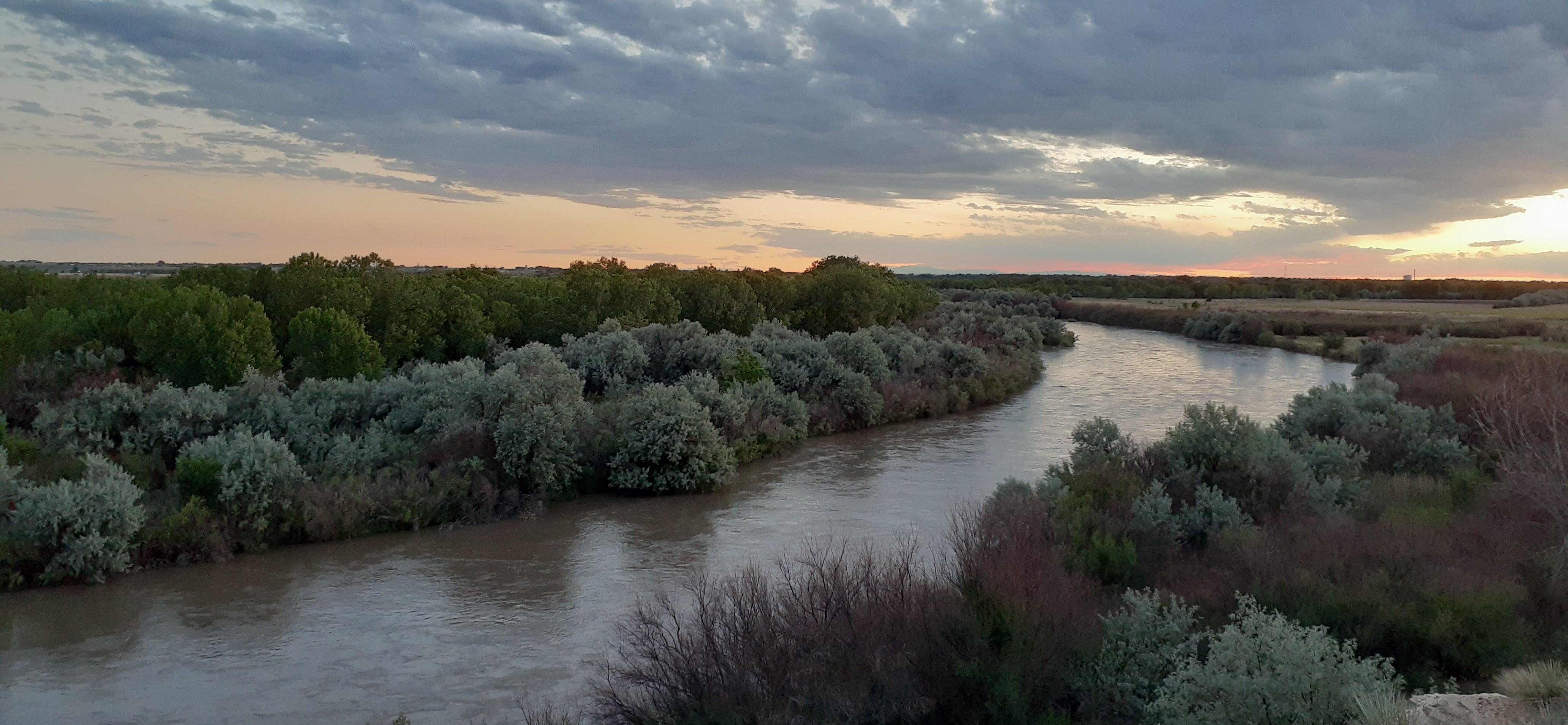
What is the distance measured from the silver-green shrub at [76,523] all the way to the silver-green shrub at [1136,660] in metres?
12.6

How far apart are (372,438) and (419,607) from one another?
6.32 m

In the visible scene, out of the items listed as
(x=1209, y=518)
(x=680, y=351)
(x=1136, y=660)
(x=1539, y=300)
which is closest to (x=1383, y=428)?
(x=1209, y=518)

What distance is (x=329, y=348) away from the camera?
22531 mm

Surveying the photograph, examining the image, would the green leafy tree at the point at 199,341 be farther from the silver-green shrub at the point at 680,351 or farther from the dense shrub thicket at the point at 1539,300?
the dense shrub thicket at the point at 1539,300

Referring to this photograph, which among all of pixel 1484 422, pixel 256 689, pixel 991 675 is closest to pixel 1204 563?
pixel 991 675

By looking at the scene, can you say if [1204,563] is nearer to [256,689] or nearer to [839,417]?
[256,689]

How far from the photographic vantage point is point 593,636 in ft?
35.6

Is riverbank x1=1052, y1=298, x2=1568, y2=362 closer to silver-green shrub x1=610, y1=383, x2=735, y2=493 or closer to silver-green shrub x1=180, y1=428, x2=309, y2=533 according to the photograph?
silver-green shrub x1=610, y1=383, x2=735, y2=493

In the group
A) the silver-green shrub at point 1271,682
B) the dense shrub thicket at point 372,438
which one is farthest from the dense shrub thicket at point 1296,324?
the silver-green shrub at point 1271,682

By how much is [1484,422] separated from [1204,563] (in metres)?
9.23

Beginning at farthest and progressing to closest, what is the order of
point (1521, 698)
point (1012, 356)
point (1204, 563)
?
point (1012, 356)
point (1204, 563)
point (1521, 698)

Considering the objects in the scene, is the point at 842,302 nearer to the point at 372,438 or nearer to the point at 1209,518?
the point at 372,438

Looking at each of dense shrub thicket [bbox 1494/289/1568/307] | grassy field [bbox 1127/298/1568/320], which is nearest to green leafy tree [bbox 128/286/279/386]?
grassy field [bbox 1127/298/1568/320]

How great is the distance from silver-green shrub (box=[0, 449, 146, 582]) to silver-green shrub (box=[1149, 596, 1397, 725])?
1328cm
